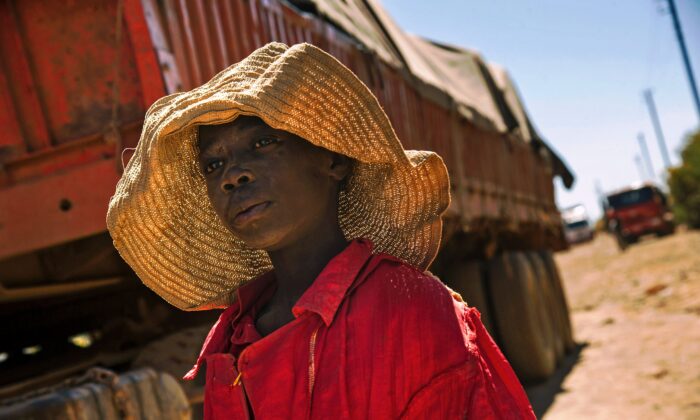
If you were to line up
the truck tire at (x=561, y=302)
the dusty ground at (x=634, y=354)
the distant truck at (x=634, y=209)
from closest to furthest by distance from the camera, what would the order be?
the dusty ground at (x=634, y=354)
the truck tire at (x=561, y=302)
the distant truck at (x=634, y=209)

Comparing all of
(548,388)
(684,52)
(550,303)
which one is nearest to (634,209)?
(684,52)

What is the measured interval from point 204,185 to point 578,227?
45.6 m

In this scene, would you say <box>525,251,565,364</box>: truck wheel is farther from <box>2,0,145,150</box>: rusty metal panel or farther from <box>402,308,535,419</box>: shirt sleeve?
<box>402,308,535,419</box>: shirt sleeve

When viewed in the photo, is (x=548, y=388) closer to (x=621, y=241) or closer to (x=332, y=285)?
(x=332, y=285)

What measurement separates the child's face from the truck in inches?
31.9

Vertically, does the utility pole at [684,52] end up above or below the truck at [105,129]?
above

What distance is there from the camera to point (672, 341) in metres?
9.51

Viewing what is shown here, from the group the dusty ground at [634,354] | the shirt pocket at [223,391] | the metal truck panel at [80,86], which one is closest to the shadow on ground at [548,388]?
the dusty ground at [634,354]

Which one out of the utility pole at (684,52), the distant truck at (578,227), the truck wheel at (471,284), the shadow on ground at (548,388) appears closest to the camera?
the shadow on ground at (548,388)

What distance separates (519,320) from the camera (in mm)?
8258

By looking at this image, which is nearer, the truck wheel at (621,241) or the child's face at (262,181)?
the child's face at (262,181)

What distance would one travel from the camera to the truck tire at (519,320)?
8.27 m

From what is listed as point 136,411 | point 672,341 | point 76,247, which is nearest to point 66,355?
point 76,247

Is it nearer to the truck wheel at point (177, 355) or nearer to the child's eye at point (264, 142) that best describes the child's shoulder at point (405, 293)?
the child's eye at point (264, 142)
